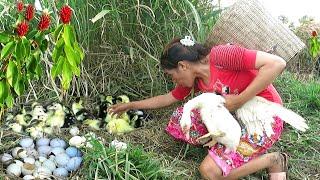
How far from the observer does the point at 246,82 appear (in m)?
3.32

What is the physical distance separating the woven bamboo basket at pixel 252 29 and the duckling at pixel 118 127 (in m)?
0.84

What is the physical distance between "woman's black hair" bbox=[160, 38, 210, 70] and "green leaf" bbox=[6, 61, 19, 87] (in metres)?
1.05

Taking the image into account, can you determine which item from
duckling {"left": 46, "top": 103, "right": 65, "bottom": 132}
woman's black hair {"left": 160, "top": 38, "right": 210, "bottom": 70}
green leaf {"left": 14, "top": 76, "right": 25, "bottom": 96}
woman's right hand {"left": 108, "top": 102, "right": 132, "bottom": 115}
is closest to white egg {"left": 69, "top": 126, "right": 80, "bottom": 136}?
duckling {"left": 46, "top": 103, "right": 65, "bottom": 132}

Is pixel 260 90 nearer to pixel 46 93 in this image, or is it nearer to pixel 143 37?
pixel 143 37

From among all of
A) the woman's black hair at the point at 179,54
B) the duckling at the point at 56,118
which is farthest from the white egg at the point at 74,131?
the woman's black hair at the point at 179,54

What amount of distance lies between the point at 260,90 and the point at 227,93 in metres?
0.24

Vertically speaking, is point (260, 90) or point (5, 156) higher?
point (260, 90)

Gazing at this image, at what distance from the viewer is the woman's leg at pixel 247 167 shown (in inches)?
125

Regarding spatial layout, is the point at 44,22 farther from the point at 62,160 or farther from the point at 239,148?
the point at 239,148

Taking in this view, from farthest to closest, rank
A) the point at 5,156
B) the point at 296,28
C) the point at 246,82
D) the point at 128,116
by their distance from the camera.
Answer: the point at 296,28, the point at 128,116, the point at 246,82, the point at 5,156

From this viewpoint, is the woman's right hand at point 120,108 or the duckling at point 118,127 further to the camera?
the woman's right hand at point 120,108

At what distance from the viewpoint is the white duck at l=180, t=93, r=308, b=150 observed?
10.3ft

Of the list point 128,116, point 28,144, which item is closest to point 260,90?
point 128,116

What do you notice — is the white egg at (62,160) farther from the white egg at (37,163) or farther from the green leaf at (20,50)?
the green leaf at (20,50)
